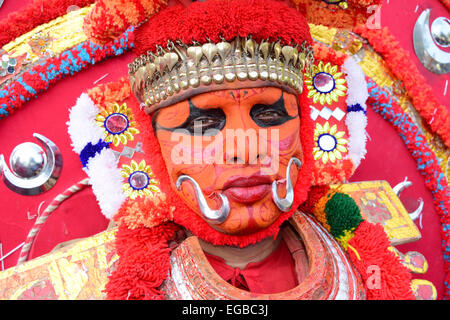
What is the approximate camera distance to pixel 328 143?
1.73 m

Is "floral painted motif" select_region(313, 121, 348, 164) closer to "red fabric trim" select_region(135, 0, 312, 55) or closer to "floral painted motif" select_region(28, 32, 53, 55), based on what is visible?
"red fabric trim" select_region(135, 0, 312, 55)

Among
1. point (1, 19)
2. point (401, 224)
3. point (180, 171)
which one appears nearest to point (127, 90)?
point (180, 171)

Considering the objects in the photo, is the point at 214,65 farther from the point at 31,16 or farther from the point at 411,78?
the point at 411,78

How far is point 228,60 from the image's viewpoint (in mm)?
1175

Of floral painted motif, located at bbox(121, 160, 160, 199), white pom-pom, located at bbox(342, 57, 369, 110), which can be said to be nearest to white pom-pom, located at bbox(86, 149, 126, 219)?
floral painted motif, located at bbox(121, 160, 160, 199)

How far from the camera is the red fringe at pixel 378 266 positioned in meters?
1.35

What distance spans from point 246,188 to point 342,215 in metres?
0.56

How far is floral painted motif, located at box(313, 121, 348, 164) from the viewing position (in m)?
1.72

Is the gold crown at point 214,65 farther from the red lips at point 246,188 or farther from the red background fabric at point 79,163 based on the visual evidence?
the red background fabric at point 79,163

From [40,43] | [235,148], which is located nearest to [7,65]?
[40,43]

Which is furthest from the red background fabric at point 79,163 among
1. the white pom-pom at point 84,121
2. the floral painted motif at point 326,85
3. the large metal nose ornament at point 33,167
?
the floral painted motif at point 326,85

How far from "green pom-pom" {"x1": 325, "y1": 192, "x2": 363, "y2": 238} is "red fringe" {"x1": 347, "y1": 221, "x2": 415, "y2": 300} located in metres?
0.03

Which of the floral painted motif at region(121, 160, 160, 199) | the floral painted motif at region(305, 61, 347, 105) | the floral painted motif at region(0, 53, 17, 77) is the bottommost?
the floral painted motif at region(121, 160, 160, 199)

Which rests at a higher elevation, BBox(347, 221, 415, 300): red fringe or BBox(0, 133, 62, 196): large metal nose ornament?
BBox(0, 133, 62, 196): large metal nose ornament
